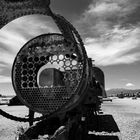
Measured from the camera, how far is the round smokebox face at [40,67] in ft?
15.4

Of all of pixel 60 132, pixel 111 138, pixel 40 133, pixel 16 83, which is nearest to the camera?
pixel 60 132

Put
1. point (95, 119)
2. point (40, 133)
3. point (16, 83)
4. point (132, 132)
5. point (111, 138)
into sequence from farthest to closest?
1. point (95, 119)
2. point (132, 132)
3. point (111, 138)
4. point (16, 83)
5. point (40, 133)

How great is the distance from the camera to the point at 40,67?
5.52 metres

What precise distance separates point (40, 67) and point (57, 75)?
28.1 inches

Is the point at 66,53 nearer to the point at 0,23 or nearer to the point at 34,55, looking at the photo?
the point at 34,55

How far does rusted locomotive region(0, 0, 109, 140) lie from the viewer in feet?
13.4

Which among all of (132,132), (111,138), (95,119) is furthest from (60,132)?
(95,119)

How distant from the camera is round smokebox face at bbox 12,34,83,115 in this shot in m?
4.69

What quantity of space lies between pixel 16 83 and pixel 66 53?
139 cm

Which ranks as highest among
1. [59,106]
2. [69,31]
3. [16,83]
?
[69,31]

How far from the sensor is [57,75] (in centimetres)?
607

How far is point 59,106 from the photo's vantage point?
4.69m

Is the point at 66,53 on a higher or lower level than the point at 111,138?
higher

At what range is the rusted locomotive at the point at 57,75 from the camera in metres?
4.07
